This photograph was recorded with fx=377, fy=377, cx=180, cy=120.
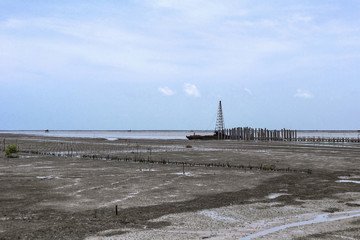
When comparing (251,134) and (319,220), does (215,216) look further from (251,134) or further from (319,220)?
(251,134)

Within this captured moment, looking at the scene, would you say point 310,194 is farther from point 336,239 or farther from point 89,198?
point 89,198

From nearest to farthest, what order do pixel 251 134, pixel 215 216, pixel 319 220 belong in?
pixel 319 220, pixel 215 216, pixel 251 134

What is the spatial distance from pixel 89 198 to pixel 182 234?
643 cm

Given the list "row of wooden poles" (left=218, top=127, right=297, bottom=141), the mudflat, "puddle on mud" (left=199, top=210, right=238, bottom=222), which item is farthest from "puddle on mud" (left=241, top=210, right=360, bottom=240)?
"row of wooden poles" (left=218, top=127, right=297, bottom=141)

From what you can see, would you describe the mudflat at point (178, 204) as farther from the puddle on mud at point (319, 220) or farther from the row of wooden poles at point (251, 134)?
the row of wooden poles at point (251, 134)

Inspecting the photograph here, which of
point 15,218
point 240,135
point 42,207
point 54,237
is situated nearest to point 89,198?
point 42,207

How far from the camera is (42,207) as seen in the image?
46.1ft

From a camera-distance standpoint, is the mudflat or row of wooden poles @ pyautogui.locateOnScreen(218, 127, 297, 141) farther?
row of wooden poles @ pyautogui.locateOnScreen(218, 127, 297, 141)

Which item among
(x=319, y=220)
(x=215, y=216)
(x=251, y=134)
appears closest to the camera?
(x=319, y=220)

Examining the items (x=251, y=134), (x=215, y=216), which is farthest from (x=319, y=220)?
(x=251, y=134)

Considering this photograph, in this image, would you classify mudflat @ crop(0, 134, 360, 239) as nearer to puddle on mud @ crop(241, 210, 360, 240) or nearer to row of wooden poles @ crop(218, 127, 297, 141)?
puddle on mud @ crop(241, 210, 360, 240)

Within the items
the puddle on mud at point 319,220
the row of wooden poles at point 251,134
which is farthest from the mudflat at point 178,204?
the row of wooden poles at point 251,134

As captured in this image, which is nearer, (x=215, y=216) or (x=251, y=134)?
(x=215, y=216)

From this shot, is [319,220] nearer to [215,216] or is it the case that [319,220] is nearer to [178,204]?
[215,216]
